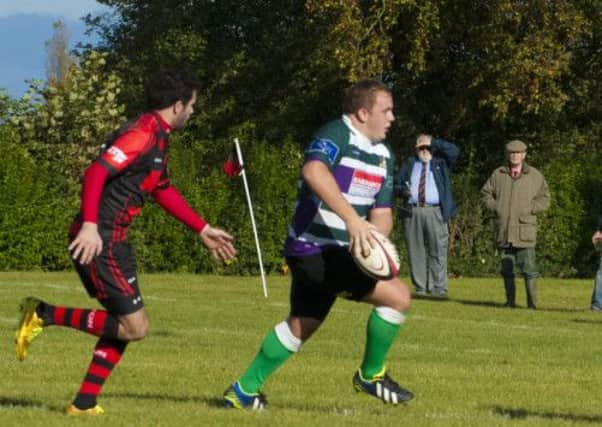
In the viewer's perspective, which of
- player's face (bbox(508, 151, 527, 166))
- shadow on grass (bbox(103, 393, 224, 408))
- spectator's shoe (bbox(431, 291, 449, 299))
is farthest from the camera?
spectator's shoe (bbox(431, 291, 449, 299))

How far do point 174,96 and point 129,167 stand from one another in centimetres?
46

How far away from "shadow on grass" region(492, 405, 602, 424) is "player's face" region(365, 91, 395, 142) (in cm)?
169

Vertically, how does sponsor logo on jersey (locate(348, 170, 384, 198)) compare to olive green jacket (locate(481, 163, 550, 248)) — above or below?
above

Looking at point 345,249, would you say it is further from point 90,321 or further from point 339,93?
point 339,93

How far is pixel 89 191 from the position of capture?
26.4 feet

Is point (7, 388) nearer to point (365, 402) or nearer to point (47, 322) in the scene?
point (47, 322)

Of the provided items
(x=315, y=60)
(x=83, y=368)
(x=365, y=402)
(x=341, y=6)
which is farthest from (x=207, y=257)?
(x=365, y=402)

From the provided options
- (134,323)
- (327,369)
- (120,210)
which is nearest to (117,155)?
(120,210)

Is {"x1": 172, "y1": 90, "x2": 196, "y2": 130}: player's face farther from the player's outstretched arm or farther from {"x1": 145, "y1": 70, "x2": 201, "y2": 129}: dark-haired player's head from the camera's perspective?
the player's outstretched arm

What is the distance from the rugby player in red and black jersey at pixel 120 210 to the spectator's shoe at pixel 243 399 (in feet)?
2.23

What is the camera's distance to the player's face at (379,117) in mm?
8719

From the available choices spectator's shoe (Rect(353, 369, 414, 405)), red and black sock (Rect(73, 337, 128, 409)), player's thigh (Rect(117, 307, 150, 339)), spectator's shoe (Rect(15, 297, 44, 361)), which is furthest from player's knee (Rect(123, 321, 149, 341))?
spectator's shoe (Rect(353, 369, 414, 405))

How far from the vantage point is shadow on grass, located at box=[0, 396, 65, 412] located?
28.7 ft

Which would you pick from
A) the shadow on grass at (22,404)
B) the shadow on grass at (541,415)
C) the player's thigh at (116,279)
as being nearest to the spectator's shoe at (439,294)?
the shadow on grass at (541,415)
